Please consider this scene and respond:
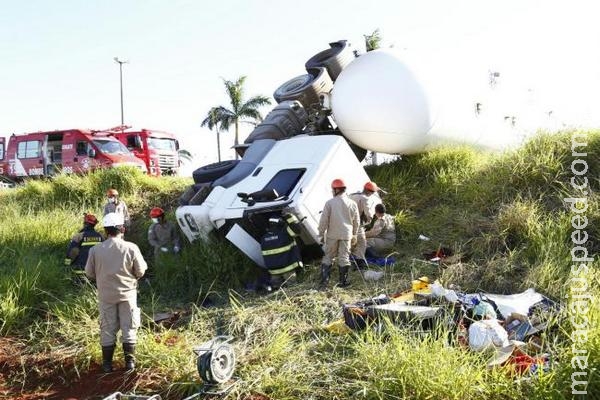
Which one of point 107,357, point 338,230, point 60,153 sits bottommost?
point 107,357

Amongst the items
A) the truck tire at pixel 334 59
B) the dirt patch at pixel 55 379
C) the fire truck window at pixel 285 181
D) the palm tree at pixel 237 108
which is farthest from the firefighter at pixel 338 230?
the palm tree at pixel 237 108

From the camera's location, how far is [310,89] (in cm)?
1059

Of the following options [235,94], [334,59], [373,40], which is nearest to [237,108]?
[235,94]

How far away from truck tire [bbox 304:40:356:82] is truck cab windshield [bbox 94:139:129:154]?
1002cm

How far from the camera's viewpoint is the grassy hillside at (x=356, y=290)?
13.4 ft

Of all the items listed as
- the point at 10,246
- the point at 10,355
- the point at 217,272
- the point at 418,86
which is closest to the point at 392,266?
the point at 217,272

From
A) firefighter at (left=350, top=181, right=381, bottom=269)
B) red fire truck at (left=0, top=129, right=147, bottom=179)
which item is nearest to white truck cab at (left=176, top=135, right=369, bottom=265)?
firefighter at (left=350, top=181, right=381, bottom=269)

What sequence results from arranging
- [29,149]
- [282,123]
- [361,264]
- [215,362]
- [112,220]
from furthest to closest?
[29,149] → [282,123] → [361,264] → [112,220] → [215,362]

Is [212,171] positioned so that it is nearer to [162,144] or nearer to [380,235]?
[380,235]

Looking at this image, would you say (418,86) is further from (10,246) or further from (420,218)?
(10,246)

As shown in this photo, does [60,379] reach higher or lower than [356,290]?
lower

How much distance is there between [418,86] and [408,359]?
5.77 metres

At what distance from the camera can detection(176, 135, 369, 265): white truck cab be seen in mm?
7621

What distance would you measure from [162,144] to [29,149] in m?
4.69
